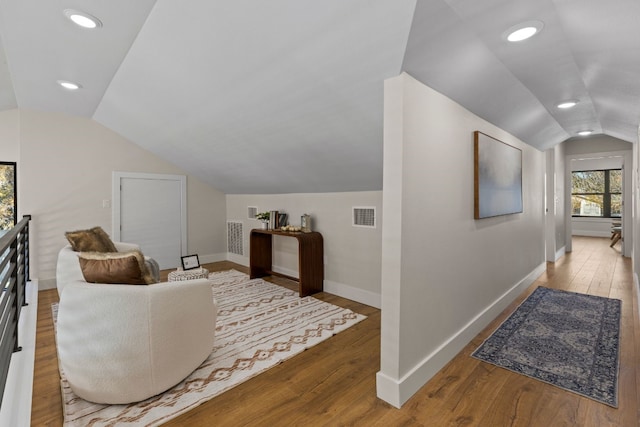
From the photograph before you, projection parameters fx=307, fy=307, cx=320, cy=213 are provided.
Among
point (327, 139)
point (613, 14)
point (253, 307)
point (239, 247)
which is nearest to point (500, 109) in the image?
point (613, 14)

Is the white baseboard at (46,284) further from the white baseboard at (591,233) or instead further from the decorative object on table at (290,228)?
the white baseboard at (591,233)

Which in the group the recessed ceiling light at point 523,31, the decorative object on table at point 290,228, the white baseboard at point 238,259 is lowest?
the white baseboard at point 238,259

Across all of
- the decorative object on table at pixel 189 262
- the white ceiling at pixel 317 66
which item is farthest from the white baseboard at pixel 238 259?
the white ceiling at pixel 317 66

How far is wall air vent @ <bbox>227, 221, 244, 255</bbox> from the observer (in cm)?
566

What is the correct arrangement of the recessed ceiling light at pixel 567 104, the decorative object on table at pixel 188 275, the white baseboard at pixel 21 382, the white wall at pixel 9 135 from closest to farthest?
the white baseboard at pixel 21 382, the recessed ceiling light at pixel 567 104, the decorative object on table at pixel 188 275, the white wall at pixel 9 135

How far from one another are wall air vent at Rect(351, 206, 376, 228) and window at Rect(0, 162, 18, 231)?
14.7 feet

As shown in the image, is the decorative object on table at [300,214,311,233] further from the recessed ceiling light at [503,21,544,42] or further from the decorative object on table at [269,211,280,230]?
the recessed ceiling light at [503,21,544,42]

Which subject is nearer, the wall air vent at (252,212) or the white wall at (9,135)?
the white wall at (9,135)

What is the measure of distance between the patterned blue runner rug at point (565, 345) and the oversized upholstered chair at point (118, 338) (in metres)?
2.22

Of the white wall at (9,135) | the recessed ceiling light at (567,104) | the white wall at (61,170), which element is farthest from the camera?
the white wall at (61,170)

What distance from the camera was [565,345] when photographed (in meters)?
2.50

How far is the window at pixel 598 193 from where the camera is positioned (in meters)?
8.77

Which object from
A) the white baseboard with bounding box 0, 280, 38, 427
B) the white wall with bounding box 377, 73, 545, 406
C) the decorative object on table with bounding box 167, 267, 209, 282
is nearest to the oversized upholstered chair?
the white baseboard with bounding box 0, 280, 38, 427

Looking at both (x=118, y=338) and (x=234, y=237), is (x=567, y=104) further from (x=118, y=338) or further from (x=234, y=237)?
(x=234, y=237)
